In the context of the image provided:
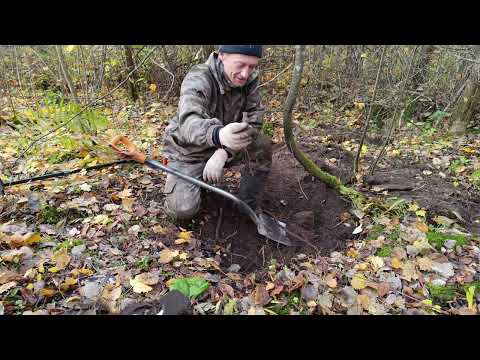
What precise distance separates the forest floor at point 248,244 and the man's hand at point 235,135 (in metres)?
0.91

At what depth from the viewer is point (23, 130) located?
460cm

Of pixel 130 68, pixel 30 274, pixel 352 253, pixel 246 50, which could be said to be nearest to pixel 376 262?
pixel 352 253

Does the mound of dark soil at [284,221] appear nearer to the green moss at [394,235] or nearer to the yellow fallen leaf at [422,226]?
the green moss at [394,235]

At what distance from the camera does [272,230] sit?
2932 mm

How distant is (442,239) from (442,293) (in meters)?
0.56

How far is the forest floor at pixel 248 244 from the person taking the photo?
207 centimetres

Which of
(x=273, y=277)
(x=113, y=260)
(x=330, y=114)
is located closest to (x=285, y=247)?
(x=273, y=277)

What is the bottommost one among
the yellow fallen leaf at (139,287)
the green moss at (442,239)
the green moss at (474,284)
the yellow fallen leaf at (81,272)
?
the yellow fallen leaf at (139,287)

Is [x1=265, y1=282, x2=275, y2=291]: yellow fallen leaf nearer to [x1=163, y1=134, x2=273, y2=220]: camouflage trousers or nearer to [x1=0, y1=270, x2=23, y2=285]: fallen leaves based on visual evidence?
[x1=163, y1=134, x2=273, y2=220]: camouflage trousers

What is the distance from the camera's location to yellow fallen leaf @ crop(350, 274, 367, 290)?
2240 mm

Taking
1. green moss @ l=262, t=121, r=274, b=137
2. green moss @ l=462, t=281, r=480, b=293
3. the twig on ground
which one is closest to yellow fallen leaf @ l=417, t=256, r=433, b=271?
green moss @ l=462, t=281, r=480, b=293

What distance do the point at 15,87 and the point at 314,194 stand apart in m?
6.30

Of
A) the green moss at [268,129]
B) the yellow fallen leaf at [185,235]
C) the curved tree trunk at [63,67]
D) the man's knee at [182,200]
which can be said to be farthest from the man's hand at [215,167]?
the curved tree trunk at [63,67]
